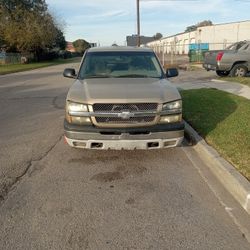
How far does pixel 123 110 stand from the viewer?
5.04m

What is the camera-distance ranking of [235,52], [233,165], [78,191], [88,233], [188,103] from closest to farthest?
[88,233], [78,191], [233,165], [188,103], [235,52]

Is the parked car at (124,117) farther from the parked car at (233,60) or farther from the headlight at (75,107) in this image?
the parked car at (233,60)

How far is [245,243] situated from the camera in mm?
3262

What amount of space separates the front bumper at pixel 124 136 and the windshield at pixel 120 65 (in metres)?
1.53

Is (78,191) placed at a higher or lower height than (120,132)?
lower

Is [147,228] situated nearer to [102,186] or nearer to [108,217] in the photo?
[108,217]

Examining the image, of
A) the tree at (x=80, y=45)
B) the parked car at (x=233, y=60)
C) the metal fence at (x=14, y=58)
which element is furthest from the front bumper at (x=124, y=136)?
the tree at (x=80, y=45)

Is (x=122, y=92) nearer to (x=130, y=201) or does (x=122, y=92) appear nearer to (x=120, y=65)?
(x=120, y=65)

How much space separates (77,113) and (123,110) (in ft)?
2.30

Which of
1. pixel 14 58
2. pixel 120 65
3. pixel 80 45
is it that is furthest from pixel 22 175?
pixel 80 45

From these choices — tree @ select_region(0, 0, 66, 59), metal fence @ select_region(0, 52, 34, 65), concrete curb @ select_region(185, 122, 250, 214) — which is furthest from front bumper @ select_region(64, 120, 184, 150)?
tree @ select_region(0, 0, 66, 59)

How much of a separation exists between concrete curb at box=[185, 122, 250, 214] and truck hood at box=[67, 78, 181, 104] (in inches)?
42.1

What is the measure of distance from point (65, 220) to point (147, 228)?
2.91 feet

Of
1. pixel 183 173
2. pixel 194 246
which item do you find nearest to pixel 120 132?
pixel 183 173
